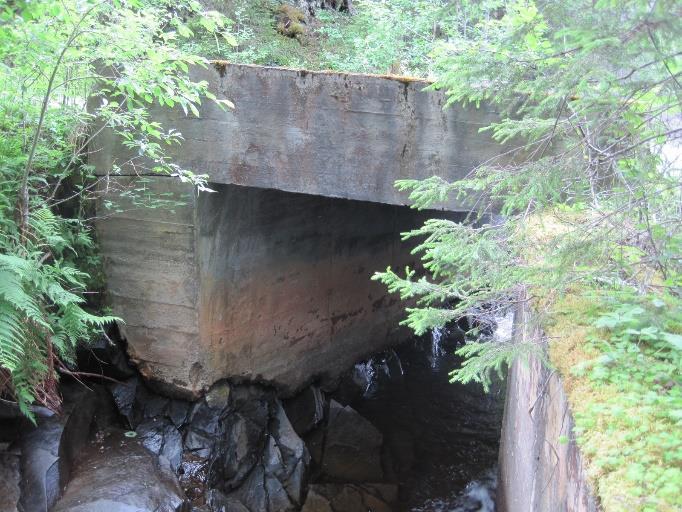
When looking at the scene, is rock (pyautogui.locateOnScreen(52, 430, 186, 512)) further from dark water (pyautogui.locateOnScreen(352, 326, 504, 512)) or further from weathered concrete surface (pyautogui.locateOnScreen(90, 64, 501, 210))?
weathered concrete surface (pyautogui.locateOnScreen(90, 64, 501, 210))

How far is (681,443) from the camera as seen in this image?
2.19 metres

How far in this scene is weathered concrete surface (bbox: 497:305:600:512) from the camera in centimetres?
249

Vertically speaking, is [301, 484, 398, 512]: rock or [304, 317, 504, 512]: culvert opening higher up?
[304, 317, 504, 512]: culvert opening

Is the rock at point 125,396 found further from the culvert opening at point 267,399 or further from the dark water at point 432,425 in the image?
the dark water at point 432,425

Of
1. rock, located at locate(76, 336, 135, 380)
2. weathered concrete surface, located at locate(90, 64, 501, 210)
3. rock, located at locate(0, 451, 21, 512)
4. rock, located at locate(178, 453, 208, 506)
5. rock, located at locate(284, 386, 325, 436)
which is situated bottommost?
rock, located at locate(178, 453, 208, 506)

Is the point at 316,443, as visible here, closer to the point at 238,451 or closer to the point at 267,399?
→ the point at 267,399

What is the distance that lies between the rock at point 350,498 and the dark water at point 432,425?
0.22 meters

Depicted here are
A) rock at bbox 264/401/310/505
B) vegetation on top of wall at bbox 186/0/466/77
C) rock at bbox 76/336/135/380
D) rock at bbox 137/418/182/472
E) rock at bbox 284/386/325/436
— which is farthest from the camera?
vegetation on top of wall at bbox 186/0/466/77

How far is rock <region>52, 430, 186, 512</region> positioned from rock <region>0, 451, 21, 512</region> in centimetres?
38

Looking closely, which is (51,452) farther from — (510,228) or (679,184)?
(679,184)

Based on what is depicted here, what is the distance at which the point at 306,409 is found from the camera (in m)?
8.23

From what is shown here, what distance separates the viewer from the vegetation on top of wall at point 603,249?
2320mm

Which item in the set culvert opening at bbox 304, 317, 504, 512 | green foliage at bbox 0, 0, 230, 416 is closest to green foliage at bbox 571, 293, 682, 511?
green foliage at bbox 0, 0, 230, 416

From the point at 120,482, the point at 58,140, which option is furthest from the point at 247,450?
the point at 58,140
